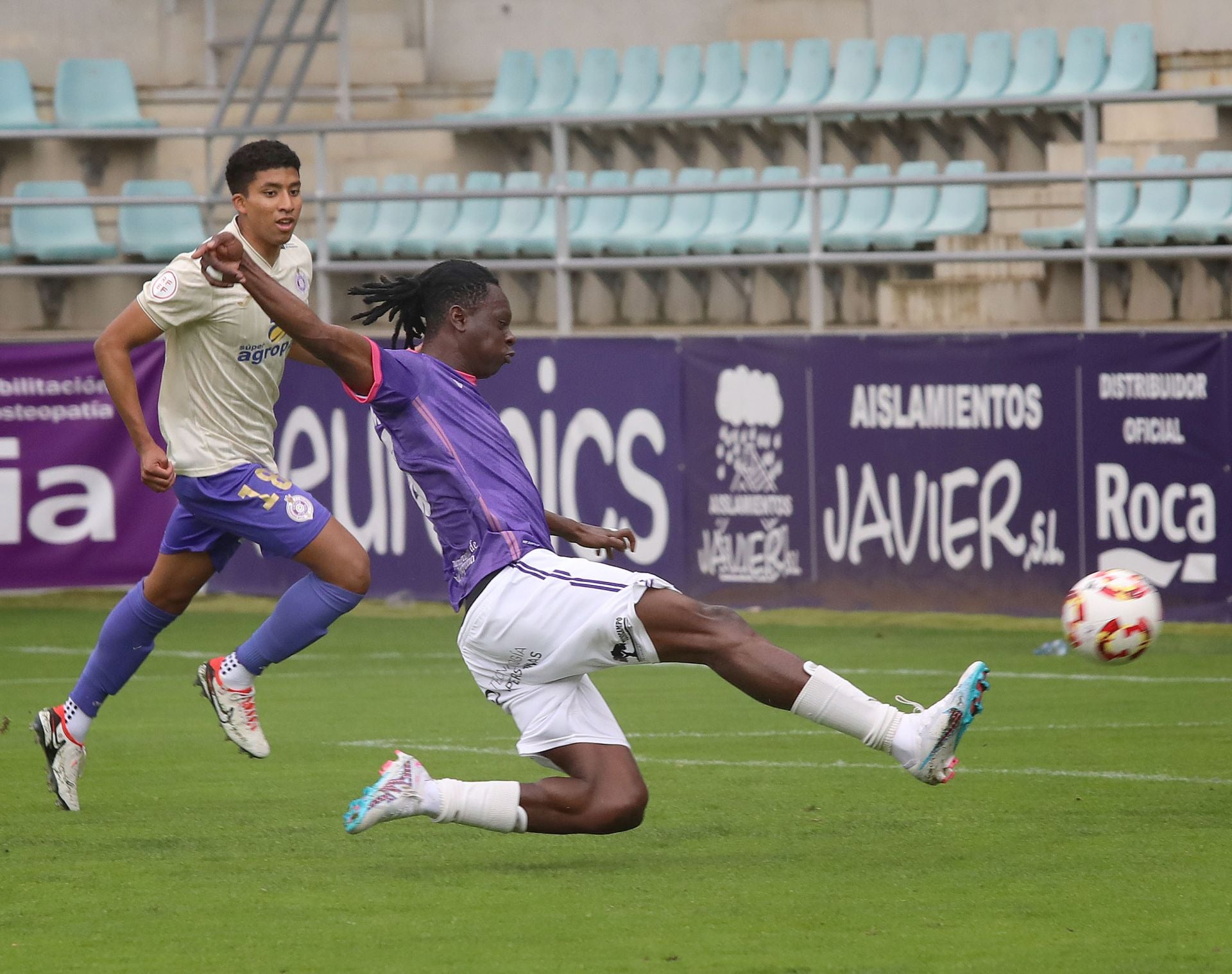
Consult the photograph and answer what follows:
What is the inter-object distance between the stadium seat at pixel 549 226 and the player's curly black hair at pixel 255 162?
9.77m

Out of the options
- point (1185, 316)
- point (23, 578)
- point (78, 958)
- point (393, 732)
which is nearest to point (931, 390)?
point (1185, 316)

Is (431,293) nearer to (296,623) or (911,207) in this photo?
(296,623)

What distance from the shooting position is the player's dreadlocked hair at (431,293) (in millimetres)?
6469

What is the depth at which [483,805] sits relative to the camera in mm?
6062

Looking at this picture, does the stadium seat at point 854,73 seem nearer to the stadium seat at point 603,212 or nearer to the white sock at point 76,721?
the stadium seat at point 603,212

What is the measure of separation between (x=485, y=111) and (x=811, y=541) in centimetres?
824

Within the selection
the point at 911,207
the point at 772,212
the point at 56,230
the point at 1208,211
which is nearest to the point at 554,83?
the point at 772,212

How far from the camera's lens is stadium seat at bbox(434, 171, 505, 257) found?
722 inches

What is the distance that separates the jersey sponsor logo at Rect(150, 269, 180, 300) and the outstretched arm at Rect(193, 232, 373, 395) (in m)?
1.52

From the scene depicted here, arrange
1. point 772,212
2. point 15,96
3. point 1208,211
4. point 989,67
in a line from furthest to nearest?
point 15,96
point 989,67
point 772,212
point 1208,211

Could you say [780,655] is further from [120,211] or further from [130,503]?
[120,211]

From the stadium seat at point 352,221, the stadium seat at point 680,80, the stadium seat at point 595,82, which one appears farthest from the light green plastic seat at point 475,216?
the stadium seat at point 680,80

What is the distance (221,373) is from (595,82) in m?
12.7

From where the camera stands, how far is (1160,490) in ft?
41.3
